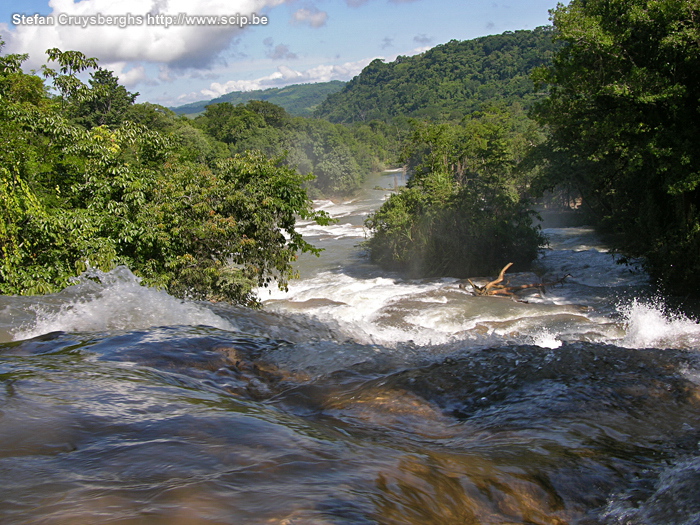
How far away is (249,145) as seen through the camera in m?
67.2

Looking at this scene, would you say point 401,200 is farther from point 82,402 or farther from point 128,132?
point 82,402

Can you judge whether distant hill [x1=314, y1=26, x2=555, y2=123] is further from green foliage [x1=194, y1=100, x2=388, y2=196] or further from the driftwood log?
the driftwood log

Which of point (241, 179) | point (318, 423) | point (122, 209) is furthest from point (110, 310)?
point (318, 423)

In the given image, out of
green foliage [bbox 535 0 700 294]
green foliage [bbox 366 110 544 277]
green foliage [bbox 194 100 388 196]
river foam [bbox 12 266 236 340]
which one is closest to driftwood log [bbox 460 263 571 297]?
green foliage [bbox 535 0 700 294]

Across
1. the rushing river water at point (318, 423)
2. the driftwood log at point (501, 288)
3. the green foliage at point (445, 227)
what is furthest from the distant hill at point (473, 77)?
the rushing river water at point (318, 423)

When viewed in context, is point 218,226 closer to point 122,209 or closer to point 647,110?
point 122,209

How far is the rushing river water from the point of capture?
351cm

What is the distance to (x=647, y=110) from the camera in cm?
1480

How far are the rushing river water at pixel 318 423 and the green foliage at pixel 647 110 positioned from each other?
A: 529cm

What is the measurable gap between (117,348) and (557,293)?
16114 millimetres

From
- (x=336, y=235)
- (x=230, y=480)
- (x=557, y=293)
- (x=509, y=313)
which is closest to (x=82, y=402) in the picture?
(x=230, y=480)

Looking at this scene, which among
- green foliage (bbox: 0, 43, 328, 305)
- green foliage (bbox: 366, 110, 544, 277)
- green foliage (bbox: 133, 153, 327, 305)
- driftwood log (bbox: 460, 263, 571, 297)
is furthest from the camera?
green foliage (bbox: 366, 110, 544, 277)

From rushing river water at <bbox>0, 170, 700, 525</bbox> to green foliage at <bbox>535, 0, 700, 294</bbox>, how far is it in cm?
529

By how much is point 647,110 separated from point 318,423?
46.1 feet
